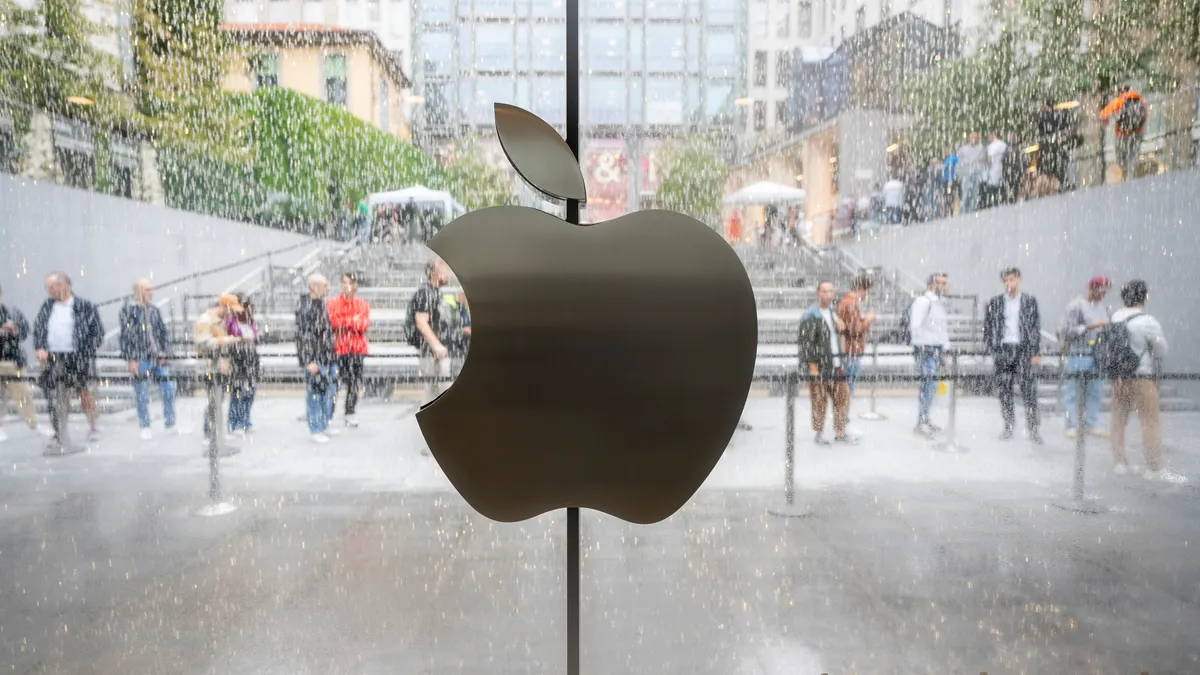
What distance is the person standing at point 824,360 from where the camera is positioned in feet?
6.17

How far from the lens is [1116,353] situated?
195 centimetres

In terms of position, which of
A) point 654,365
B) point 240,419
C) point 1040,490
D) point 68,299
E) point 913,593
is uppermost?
point 68,299

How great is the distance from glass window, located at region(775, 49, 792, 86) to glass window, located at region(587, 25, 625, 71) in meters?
0.48

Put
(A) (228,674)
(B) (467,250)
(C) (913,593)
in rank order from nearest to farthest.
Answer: (B) (467,250)
(A) (228,674)
(C) (913,593)

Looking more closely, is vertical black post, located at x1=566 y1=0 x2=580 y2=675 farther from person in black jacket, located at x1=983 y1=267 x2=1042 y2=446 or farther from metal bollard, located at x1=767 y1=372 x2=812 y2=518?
person in black jacket, located at x1=983 y1=267 x2=1042 y2=446

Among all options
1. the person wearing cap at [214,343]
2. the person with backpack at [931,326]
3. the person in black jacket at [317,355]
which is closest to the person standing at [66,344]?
the person wearing cap at [214,343]

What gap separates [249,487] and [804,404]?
164 centimetres

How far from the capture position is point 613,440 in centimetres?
116

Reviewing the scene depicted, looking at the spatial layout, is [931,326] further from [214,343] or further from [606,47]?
[214,343]

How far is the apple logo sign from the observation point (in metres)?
1.12

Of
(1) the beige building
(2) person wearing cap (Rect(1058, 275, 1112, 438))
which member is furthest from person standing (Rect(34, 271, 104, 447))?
(2) person wearing cap (Rect(1058, 275, 1112, 438))

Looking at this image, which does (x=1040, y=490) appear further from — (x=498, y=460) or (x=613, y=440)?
(x=498, y=460)

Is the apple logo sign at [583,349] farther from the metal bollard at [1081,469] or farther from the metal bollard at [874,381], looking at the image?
the metal bollard at [1081,469]

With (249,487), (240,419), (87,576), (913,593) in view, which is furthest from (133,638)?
(913,593)
